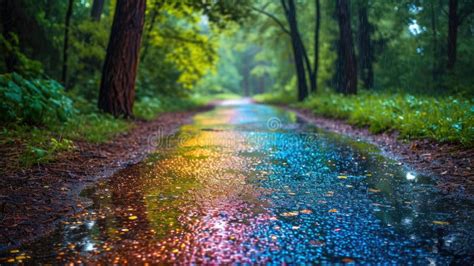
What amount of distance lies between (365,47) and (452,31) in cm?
510

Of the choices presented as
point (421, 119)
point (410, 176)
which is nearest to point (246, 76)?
point (421, 119)

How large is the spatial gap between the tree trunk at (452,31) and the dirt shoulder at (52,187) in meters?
16.1

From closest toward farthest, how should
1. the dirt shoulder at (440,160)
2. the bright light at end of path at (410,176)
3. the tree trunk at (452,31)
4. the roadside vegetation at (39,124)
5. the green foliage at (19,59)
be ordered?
1. the dirt shoulder at (440,160)
2. the bright light at end of path at (410,176)
3. the roadside vegetation at (39,124)
4. the green foliage at (19,59)
5. the tree trunk at (452,31)

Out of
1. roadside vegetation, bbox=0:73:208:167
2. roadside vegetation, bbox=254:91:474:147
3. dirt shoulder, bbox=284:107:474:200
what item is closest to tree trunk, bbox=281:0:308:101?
roadside vegetation, bbox=254:91:474:147

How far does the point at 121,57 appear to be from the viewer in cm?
984

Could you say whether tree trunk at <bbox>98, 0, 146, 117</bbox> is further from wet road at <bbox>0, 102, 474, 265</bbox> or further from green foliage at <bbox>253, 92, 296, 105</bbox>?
green foliage at <bbox>253, 92, 296, 105</bbox>

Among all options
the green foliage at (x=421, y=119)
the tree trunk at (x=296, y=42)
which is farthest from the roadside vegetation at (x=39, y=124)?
the tree trunk at (x=296, y=42)

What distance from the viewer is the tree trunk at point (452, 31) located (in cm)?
1706

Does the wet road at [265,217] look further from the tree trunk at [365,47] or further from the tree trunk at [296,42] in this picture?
the tree trunk at [296,42]

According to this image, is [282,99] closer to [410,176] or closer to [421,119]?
[421,119]

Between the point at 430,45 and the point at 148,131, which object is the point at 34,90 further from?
the point at 430,45

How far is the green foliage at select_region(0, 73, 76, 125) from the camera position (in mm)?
6441

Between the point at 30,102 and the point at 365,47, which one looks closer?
the point at 30,102

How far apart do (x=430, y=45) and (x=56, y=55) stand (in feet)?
59.8
